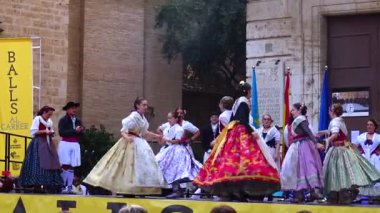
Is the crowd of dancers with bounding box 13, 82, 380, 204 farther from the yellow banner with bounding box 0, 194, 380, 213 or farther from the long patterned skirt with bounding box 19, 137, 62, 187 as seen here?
the yellow banner with bounding box 0, 194, 380, 213

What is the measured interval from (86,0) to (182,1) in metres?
3.10

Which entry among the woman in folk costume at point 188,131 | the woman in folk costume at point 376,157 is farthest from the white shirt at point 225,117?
the woman in folk costume at point 376,157

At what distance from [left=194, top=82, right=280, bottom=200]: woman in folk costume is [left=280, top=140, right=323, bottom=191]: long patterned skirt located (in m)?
0.59

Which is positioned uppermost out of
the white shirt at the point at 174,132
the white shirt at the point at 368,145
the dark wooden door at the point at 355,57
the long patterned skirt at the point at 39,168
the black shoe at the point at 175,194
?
the dark wooden door at the point at 355,57

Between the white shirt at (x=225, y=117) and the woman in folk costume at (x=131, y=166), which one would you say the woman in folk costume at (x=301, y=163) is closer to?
the white shirt at (x=225, y=117)

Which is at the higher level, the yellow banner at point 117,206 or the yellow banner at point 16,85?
the yellow banner at point 16,85

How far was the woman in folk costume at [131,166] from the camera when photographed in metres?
12.8

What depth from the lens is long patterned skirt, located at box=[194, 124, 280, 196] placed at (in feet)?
37.8

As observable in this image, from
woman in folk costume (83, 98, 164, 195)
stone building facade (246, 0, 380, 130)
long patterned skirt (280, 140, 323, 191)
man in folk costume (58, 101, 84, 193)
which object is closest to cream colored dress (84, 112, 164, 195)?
woman in folk costume (83, 98, 164, 195)

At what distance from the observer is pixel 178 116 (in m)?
15.0

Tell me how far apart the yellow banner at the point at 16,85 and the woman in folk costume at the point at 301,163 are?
717cm

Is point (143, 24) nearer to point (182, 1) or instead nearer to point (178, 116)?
point (182, 1)

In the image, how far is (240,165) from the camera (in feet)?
37.9

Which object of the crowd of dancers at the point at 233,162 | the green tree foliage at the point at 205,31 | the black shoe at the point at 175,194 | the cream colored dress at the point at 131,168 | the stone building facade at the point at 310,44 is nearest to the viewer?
the crowd of dancers at the point at 233,162
